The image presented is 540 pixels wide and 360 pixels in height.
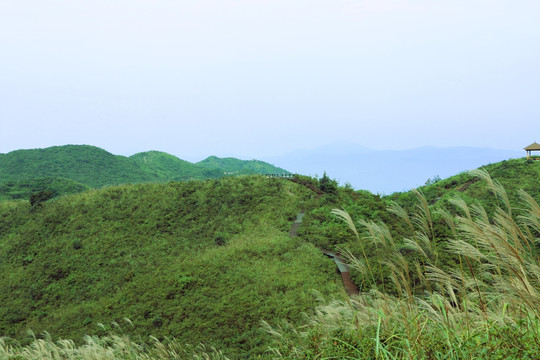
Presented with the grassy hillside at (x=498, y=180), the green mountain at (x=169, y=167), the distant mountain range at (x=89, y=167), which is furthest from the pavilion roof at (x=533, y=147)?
the green mountain at (x=169, y=167)

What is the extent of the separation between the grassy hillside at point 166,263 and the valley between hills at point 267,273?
0.08 metres

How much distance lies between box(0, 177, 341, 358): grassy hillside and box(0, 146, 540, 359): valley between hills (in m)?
0.08

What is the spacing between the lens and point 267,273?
13148mm

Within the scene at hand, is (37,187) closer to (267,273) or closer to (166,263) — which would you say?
(166,263)

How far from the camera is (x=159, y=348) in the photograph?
8.09 meters

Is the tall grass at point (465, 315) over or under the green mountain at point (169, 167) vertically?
under

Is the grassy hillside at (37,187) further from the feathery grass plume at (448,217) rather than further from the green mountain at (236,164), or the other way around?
the green mountain at (236,164)

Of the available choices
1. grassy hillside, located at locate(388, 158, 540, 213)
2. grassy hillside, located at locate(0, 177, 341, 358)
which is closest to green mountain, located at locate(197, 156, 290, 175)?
grassy hillside, located at locate(388, 158, 540, 213)

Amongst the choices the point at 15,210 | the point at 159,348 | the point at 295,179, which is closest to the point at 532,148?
the point at 295,179

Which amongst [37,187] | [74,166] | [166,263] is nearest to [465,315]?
[166,263]

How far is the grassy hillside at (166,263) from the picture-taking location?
1128 cm

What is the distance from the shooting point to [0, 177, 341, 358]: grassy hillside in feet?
37.0

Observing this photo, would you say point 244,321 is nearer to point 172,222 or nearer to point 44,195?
point 172,222

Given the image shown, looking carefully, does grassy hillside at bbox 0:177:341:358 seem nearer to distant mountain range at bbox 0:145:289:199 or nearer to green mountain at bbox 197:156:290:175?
distant mountain range at bbox 0:145:289:199
